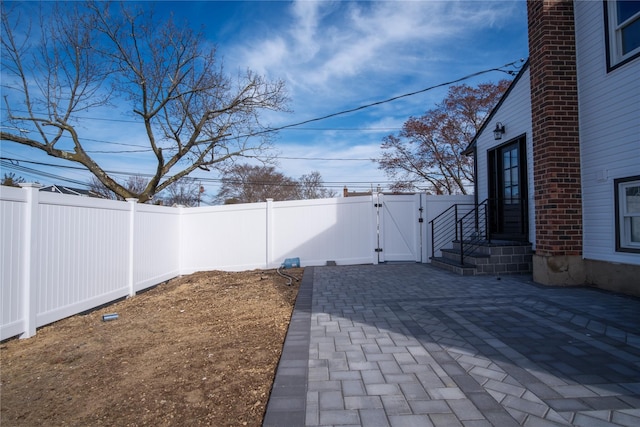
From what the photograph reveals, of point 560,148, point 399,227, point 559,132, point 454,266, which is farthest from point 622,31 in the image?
point 399,227

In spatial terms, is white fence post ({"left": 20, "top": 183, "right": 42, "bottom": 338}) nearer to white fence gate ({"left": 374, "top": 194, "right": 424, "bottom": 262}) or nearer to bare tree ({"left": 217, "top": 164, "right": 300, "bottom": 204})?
white fence gate ({"left": 374, "top": 194, "right": 424, "bottom": 262})

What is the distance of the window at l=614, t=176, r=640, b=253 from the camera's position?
16.4ft

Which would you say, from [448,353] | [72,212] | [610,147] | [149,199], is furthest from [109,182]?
[610,147]

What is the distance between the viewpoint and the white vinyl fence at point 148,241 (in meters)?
3.84

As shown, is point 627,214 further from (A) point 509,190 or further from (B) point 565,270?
(A) point 509,190

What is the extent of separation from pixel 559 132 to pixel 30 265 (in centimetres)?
800

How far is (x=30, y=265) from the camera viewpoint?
388 cm

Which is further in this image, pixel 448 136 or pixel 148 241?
pixel 448 136

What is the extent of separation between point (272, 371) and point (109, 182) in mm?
11666

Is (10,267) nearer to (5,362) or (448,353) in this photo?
(5,362)

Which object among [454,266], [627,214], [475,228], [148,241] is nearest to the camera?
[627,214]

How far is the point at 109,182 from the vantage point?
1180cm

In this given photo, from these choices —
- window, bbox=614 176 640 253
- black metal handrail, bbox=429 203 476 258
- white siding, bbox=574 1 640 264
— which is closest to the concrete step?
black metal handrail, bbox=429 203 476 258

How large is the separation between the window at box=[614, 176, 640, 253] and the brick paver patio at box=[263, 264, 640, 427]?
859 mm
